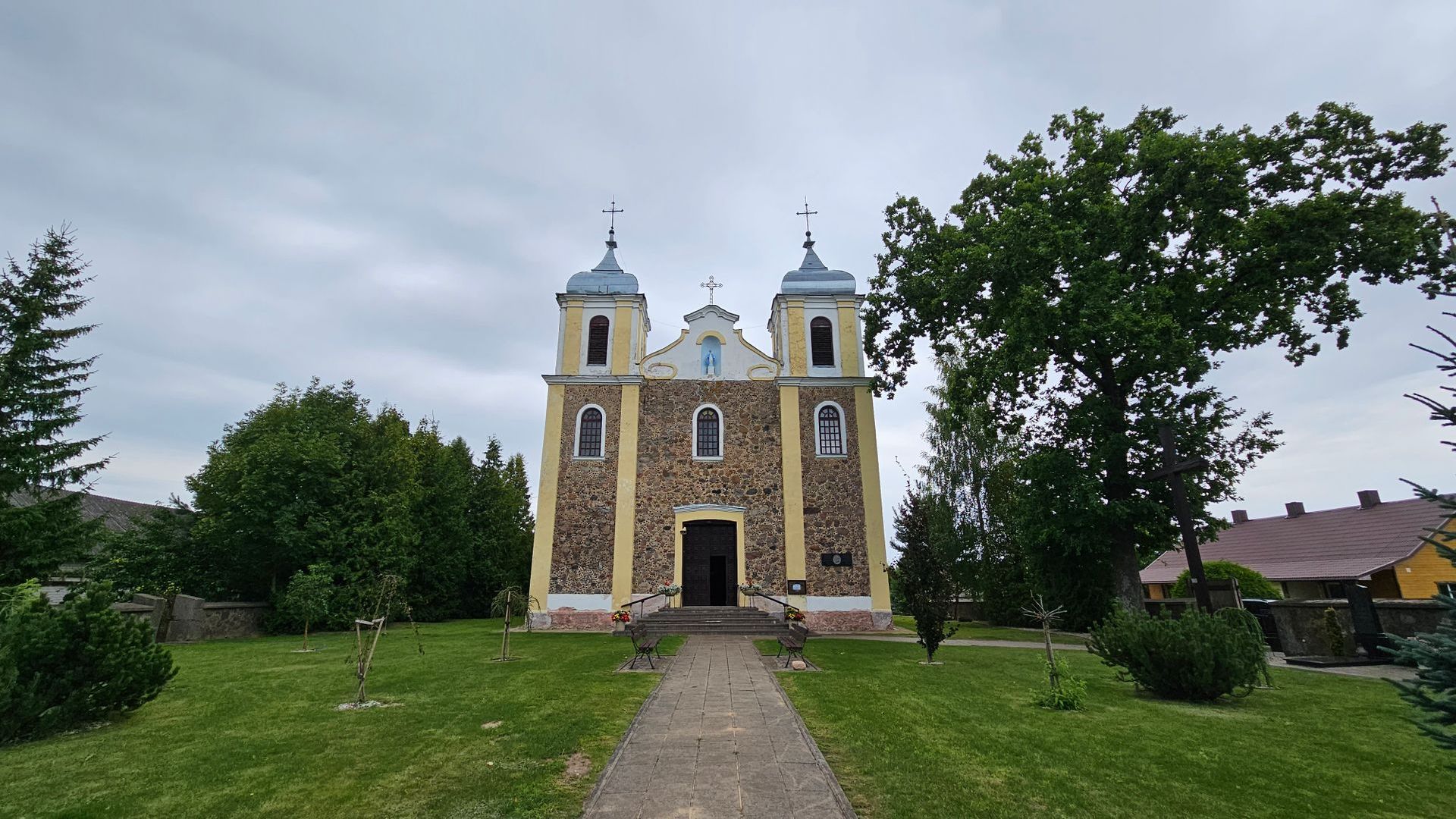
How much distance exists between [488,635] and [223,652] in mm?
5614

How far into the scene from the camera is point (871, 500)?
62.3ft

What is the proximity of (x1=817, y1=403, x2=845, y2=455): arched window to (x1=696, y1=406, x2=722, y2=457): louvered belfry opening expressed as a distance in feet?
10.7

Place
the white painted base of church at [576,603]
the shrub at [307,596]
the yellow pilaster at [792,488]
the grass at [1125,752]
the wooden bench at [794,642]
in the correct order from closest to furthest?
the grass at [1125,752] → the wooden bench at [794,642] → the shrub at [307,596] → the white painted base of church at [576,603] → the yellow pilaster at [792,488]

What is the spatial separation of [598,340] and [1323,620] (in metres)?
18.6

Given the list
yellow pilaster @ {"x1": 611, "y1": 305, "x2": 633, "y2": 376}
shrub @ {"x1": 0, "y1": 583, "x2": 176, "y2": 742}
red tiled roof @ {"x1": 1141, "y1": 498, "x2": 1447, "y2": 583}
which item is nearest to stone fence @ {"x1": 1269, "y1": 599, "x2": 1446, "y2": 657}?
red tiled roof @ {"x1": 1141, "y1": 498, "x2": 1447, "y2": 583}

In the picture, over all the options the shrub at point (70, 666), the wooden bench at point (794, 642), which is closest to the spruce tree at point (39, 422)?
the shrub at point (70, 666)

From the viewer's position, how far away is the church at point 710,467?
→ 18375 millimetres

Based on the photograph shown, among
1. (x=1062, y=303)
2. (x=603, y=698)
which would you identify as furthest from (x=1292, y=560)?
(x=603, y=698)

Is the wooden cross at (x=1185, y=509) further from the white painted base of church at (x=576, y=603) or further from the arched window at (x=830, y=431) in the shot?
the white painted base of church at (x=576, y=603)

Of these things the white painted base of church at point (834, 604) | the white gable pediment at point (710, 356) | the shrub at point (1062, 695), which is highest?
the white gable pediment at point (710, 356)

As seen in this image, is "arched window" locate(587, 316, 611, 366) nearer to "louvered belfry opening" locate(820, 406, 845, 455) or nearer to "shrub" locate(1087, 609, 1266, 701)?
"louvered belfry opening" locate(820, 406, 845, 455)

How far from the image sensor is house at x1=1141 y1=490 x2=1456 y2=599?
20.9 metres

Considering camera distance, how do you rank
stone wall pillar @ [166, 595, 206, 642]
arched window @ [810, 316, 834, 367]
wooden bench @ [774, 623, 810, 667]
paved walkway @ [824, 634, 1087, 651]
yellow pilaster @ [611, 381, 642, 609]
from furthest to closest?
arched window @ [810, 316, 834, 367], yellow pilaster @ [611, 381, 642, 609], stone wall pillar @ [166, 595, 206, 642], paved walkway @ [824, 634, 1087, 651], wooden bench @ [774, 623, 810, 667]

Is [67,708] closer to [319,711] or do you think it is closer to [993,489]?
[319,711]
